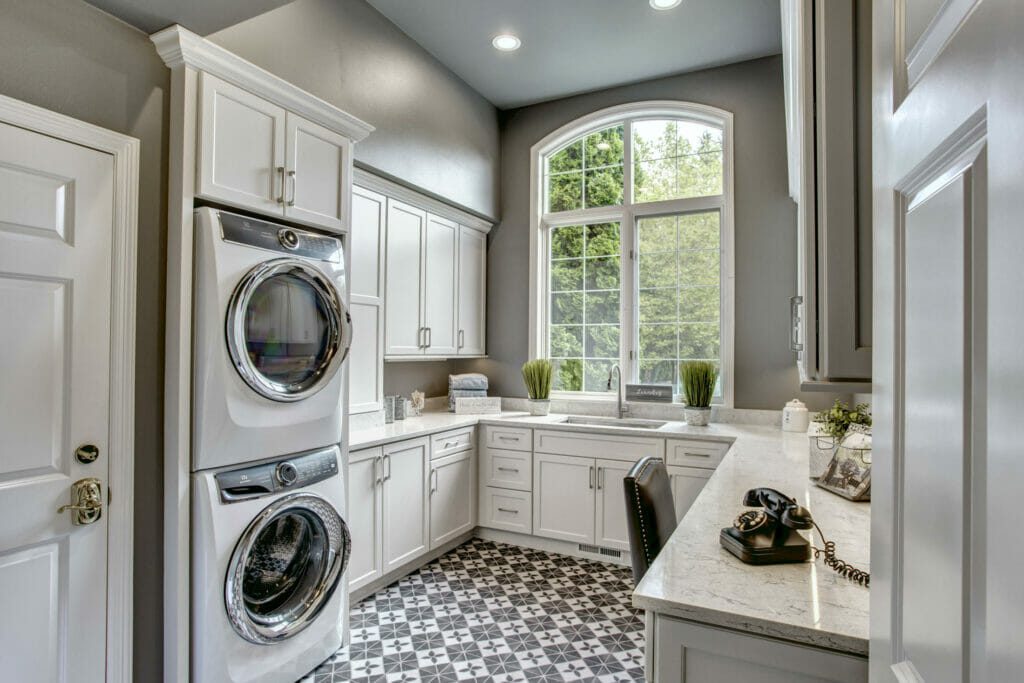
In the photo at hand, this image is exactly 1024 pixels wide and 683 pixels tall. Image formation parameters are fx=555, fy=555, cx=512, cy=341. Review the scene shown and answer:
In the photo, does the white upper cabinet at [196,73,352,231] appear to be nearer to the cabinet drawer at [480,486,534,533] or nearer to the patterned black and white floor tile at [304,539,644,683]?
the patterned black and white floor tile at [304,539,644,683]

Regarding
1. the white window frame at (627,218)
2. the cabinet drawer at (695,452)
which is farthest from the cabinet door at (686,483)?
the white window frame at (627,218)

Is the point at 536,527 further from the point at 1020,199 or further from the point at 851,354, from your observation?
the point at 1020,199

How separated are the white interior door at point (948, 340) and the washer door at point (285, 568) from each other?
1.91 metres

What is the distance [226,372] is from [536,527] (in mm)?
2403

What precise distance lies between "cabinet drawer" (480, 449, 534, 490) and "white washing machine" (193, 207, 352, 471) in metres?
1.60

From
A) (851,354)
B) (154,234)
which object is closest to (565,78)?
(154,234)

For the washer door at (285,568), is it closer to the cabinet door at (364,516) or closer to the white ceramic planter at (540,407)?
the cabinet door at (364,516)

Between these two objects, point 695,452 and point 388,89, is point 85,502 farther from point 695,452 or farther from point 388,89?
point 695,452

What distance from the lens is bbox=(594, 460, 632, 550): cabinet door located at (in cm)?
344

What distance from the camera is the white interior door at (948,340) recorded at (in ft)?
1.21

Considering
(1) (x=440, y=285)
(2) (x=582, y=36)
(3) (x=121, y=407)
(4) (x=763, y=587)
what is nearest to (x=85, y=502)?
(3) (x=121, y=407)

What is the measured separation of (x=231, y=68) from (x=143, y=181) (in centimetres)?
50

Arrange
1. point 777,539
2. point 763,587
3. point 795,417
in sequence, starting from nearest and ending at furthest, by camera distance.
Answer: point 763,587 < point 777,539 < point 795,417

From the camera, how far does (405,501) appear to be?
3156mm
